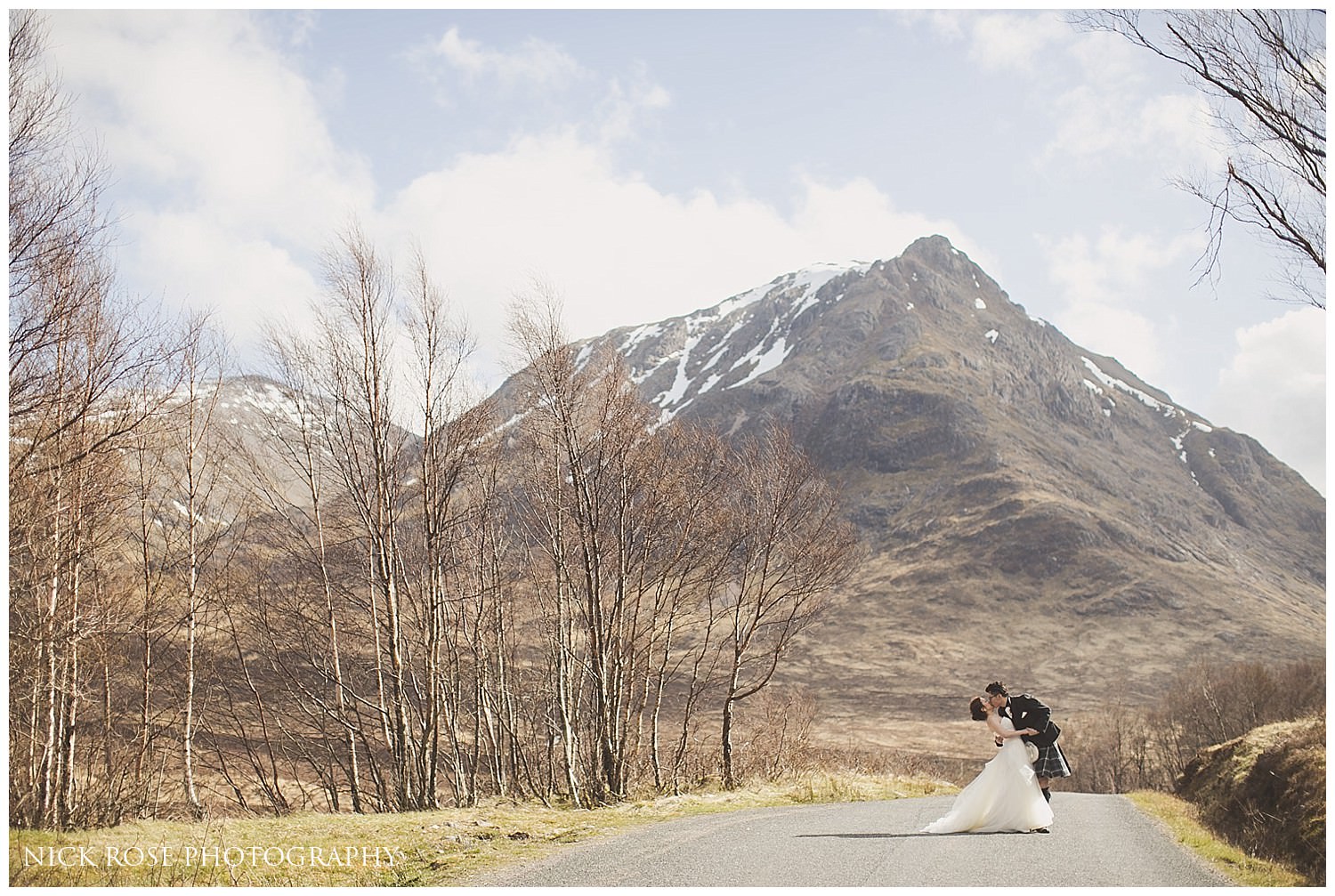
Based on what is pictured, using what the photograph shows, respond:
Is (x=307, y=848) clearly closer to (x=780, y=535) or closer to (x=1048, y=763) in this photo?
(x=1048, y=763)

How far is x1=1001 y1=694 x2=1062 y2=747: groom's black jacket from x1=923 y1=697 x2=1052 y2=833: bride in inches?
5.3

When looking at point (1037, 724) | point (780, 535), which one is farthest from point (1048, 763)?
point (780, 535)

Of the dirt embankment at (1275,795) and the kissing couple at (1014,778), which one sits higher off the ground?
the kissing couple at (1014,778)

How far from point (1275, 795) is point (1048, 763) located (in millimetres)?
6011

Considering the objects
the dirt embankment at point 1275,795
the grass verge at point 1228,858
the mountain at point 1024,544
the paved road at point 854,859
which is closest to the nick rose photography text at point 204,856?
the paved road at point 854,859

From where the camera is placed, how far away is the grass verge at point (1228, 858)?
377 inches

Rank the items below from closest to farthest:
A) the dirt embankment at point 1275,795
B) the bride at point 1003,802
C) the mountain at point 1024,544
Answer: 1. the dirt embankment at point 1275,795
2. the bride at point 1003,802
3. the mountain at point 1024,544

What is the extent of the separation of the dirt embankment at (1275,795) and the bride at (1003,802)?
292cm

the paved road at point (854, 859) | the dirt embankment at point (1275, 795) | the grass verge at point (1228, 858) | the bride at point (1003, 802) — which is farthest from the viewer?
the bride at point (1003, 802)

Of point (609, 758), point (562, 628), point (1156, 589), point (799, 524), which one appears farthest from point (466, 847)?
point (1156, 589)

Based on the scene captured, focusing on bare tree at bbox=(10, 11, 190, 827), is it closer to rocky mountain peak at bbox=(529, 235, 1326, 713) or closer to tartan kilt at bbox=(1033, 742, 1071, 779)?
tartan kilt at bbox=(1033, 742, 1071, 779)

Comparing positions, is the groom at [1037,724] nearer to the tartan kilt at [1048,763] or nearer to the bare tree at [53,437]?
the tartan kilt at [1048,763]

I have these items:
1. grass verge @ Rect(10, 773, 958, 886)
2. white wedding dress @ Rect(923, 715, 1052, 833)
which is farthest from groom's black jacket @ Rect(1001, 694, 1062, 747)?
grass verge @ Rect(10, 773, 958, 886)

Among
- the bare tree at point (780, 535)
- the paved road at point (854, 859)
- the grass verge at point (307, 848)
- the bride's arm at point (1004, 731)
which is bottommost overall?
the paved road at point (854, 859)
